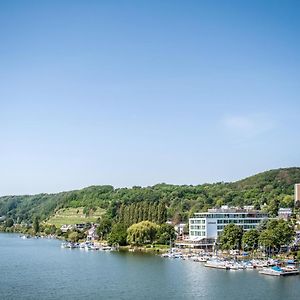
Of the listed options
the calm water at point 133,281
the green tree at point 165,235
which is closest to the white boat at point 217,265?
the calm water at point 133,281

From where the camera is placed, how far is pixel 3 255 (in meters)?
51.5

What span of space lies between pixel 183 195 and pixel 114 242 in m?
→ 49.1

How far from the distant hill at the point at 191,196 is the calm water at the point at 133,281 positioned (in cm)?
3593

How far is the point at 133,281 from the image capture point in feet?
106

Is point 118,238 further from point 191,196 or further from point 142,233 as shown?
point 191,196

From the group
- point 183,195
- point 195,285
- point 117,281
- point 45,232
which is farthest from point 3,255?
point 183,195

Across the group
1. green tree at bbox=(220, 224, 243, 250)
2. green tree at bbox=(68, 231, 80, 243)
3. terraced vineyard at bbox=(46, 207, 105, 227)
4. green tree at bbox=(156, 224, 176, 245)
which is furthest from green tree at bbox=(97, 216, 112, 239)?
terraced vineyard at bbox=(46, 207, 105, 227)

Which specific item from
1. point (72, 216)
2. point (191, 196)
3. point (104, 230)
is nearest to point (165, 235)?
point (104, 230)

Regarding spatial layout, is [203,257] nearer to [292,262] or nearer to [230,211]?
[292,262]

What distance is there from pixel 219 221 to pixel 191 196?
159 feet

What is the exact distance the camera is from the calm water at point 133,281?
28062 mm

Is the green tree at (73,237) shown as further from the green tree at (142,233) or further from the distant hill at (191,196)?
the distant hill at (191,196)

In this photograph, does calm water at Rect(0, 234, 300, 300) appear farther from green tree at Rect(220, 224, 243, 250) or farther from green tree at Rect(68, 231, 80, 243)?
green tree at Rect(68, 231, 80, 243)

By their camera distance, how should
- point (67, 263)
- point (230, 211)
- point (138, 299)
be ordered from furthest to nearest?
point (230, 211) < point (67, 263) < point (138, 299)
